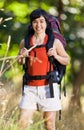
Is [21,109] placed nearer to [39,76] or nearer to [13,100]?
[39,76]

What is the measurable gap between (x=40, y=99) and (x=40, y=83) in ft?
0.56

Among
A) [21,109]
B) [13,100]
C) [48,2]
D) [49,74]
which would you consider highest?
[49,74]

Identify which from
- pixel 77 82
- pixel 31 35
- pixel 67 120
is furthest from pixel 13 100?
pixel 77 82

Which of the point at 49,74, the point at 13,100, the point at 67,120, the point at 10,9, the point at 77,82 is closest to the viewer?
the point at 49,74

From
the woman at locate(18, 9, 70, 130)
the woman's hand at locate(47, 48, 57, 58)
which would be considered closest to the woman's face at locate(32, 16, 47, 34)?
the woman at locate(18, 9, 70, 130)

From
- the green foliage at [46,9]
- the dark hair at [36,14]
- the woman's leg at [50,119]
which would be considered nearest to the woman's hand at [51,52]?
the dark hair at [36,14]

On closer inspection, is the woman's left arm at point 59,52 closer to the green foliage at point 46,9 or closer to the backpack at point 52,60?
the backpack at point 52,60

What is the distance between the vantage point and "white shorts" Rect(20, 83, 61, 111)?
5.93m

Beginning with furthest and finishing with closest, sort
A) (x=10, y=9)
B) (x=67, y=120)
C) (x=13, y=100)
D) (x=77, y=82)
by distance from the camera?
1. (x=77, y=82)
2. (x=10, y=9)
3. (x=67, y=120)
4. (x=13, y=100)

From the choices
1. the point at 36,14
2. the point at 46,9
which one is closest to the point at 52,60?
the point at 36,14

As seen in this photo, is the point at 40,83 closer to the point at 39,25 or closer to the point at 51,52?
the point at 51,52

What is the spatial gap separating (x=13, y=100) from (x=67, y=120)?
123cm

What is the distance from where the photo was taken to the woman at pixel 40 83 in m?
5.90

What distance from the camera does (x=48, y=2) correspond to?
49.8 ft
